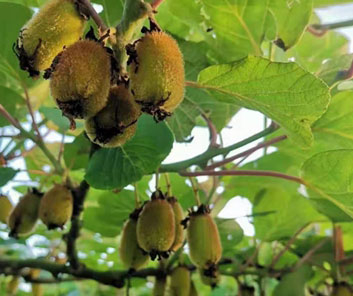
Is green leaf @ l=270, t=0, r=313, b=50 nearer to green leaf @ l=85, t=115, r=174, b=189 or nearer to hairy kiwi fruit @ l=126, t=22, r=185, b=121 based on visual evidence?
green leaf @ l=85, t=115, r=174, b=189

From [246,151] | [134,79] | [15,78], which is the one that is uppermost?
[15,78]

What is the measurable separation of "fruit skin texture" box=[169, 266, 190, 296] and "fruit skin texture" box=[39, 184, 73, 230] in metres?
0.27

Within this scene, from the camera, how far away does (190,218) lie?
3.62 ft

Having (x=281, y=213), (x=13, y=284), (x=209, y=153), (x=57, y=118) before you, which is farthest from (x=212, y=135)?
(x=13, y=284)

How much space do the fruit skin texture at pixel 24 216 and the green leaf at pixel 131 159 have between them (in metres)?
0.26

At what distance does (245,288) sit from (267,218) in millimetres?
216

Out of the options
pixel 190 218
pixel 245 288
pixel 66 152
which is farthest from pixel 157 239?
pixel 245 288

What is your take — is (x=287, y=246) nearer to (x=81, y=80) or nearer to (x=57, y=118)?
(x=57, y=118)

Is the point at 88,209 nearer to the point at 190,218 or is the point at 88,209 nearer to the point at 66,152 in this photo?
the point at 66,152

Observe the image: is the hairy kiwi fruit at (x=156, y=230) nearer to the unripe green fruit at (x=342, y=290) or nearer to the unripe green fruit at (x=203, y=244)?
the unripe green fruit at (x=203, y=244)

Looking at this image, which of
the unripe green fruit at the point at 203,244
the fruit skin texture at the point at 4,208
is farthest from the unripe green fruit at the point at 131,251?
the fruit skin texture at the point at 4,208

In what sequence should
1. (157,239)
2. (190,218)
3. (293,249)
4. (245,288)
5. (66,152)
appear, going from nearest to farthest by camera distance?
(157,239) < (190,218) < (66,152) < (245,288) < (293,249)

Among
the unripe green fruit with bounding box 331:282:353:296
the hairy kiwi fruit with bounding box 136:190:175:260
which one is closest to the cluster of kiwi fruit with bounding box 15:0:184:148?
the hairy kiwi fruit with bounding box 136:190:175:260

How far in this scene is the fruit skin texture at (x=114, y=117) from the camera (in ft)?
2.44
